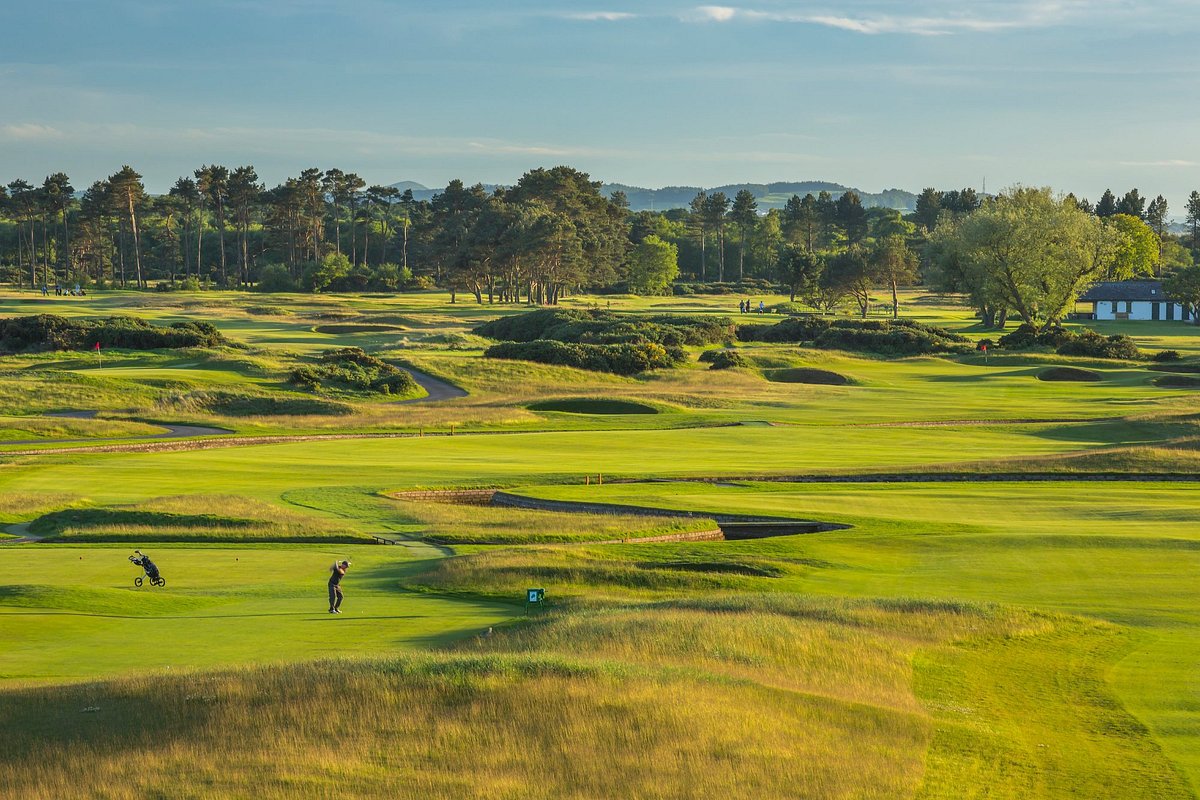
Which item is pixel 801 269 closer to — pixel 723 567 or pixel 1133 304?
pixel 1133 304

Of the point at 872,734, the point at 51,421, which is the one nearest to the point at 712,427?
the point at 51,421

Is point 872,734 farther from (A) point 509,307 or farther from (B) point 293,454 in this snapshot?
(A) point 509,307

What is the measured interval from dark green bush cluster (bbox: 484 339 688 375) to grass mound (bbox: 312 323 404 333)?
24.1 metres

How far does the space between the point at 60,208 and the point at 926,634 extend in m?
157

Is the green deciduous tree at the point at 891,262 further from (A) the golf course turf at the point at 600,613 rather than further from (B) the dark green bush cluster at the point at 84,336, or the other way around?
(A) the golf course turf at the point at 600,613

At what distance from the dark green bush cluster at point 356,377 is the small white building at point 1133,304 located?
327 feet

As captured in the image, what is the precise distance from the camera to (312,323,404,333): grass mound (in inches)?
4385

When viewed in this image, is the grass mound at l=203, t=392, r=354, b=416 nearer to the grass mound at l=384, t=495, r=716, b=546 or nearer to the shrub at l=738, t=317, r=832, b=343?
the grass mound at l=384, t=495, r=716, b=546

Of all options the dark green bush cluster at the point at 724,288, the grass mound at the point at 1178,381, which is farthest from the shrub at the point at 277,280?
the grass mound at the point at 1178,381

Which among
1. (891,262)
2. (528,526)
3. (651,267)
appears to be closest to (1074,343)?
(891,262)

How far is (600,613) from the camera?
20.8 m

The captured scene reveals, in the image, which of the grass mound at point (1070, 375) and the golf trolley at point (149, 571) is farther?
the grass mound at point (1070, 375)

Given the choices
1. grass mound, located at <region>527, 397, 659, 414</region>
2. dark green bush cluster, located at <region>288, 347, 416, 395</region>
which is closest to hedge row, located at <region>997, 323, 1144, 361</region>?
grass mound, located at <region>527, 397, 659, 414</region>

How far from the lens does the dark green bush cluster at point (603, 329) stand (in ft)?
327
